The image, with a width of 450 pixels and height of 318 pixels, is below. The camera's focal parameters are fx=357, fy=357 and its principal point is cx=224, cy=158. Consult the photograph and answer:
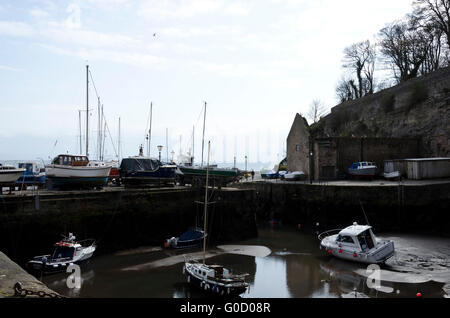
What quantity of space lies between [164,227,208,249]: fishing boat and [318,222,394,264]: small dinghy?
6640 mm

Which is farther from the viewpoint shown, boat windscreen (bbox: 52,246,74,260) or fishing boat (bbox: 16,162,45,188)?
fishing boat (bbox: 16,162,45,188)

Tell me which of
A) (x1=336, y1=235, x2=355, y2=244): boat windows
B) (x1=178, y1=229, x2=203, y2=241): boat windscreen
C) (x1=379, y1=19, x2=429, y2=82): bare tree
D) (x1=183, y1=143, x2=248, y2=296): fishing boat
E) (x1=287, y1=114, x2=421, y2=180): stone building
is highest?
(x1=379, y1=19, x2=429, y2=82): bare tree

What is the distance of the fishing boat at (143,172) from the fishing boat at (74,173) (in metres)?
1.49

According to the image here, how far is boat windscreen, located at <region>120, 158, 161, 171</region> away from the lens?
895 inches

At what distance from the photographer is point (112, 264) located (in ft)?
53.7

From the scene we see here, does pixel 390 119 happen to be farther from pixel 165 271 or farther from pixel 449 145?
pixel 165 271

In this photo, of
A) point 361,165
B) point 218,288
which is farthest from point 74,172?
point 361,165

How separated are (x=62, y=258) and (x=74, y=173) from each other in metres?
6.21

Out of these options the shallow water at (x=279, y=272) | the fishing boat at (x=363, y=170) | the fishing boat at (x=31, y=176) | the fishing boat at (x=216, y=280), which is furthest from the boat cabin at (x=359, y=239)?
the fishing boat at (x=31, y=176)

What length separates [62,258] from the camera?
1514 cm

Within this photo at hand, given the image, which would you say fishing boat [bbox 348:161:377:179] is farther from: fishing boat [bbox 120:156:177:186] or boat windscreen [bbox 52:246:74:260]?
boat windscreen [bbox 52:246:74:260]

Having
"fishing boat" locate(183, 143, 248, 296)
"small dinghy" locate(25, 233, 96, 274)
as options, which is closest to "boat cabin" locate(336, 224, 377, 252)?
"fishing boat" locate(183, 143, 248, 296)

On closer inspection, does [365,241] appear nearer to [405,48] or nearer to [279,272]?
[279,272]

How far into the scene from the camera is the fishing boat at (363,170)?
2945 cm
